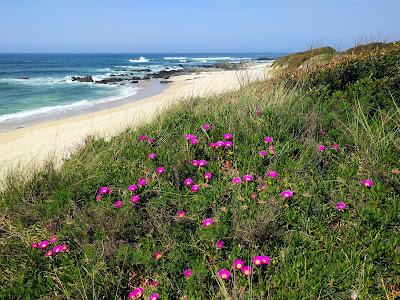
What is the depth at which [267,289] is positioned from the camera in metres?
2.24

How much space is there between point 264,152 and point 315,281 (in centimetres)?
166

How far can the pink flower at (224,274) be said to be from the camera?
2307 mm

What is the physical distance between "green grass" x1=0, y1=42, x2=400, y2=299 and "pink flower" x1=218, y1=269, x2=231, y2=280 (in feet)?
0.22

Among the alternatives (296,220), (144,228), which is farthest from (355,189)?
(144,228)

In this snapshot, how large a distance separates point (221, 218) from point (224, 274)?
58 centimetres

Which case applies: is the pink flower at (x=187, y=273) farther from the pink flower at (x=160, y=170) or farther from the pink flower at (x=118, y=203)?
the pink flower at (x=160, y=170)

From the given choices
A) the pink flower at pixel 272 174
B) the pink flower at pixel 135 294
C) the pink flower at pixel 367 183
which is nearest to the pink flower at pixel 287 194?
the pink flower at pixel 272 174

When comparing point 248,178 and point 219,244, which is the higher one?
point 248,178

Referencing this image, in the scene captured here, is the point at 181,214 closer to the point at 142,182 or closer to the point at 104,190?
the point at 142,182

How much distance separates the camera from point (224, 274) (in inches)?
91.7

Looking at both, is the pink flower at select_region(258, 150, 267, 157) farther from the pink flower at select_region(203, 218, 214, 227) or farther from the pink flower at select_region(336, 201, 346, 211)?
the pink flower at select_region(203, 218, 214, 227)

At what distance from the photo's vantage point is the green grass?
7.76ft

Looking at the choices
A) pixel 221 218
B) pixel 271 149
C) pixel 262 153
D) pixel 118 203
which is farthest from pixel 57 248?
pixel 271 149

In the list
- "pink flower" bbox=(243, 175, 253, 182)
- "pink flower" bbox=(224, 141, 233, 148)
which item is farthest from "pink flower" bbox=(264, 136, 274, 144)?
"pink flower" bbox=(243, 175, 253, 182)
